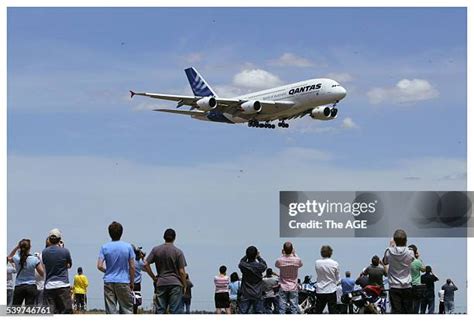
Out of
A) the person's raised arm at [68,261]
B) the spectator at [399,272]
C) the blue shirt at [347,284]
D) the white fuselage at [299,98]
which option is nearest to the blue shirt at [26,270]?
the person's raised arm at [68,261]

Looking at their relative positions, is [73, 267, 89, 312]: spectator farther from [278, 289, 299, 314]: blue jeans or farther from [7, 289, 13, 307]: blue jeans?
[278, 289, 299, 314]: blue jeans

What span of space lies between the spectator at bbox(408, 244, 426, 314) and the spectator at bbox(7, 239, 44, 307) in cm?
657

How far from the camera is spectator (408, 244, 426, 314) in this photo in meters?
14.8

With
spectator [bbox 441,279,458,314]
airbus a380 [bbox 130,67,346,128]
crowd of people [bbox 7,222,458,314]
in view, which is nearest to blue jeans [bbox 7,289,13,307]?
crowd of people [bbox 7,222,458,314]

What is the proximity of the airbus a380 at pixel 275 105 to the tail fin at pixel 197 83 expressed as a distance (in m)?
11.3

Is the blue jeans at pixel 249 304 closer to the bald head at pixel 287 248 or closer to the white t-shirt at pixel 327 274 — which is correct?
the bald head at pixel 287 248

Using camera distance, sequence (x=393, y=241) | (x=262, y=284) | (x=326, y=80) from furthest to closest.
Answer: (x=326, y=80), (x=262, y=284), (x=393, y=241)

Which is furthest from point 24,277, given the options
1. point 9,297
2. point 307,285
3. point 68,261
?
point 307,285

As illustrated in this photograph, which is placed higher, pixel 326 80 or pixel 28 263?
pixel 326 80
